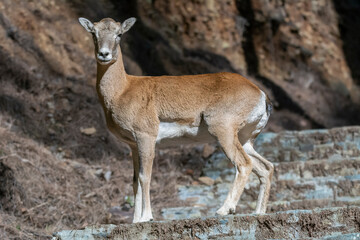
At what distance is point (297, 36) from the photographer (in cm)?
1798

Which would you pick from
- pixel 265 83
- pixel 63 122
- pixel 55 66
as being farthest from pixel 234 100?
pixel 265 83

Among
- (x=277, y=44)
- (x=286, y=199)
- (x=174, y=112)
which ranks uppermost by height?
(x=174, y=112)

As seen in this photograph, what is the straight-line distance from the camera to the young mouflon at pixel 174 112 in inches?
229

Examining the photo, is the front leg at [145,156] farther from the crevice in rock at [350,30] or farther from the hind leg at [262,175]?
the crevice in rock at [350,30]

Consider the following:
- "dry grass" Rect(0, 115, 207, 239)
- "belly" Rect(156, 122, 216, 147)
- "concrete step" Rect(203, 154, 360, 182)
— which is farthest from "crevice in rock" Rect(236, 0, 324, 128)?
"belly" Rect(156, 122, 216, 147)

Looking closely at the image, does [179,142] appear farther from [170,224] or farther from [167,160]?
[167,160]

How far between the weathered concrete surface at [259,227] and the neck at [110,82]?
5.40 feet

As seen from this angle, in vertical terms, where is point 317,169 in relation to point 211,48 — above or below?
above

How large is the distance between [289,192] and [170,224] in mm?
3369

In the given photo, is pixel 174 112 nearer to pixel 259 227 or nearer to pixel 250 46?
pixel 259 227

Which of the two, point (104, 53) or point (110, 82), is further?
point (110, 82)

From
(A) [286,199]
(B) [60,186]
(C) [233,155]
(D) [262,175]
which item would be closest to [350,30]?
(A) [286,199]

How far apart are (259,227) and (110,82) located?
2415 millimetres

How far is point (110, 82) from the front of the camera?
6145 millimetres
